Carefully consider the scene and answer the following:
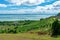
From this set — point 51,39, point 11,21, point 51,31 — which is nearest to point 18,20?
point 11,21

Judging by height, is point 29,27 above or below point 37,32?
below

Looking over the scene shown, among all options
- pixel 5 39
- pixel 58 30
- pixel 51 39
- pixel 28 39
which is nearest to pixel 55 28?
pixel 58 30

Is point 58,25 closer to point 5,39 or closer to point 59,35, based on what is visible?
point 59,35

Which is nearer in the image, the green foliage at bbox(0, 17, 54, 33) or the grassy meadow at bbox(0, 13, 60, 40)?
the grassy meadow at bbox(0, 13, 60, 40)

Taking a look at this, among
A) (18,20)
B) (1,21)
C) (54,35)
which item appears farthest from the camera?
(18,20)

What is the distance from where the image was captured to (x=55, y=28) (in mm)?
58969

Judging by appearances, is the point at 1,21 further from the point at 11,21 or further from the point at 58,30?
the point at 58,30

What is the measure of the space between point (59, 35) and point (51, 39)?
798cm

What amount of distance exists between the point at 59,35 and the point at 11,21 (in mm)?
97097

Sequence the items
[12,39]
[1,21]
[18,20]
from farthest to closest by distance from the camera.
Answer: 1. [18,20]
2. [1,21]
3. [12,39]

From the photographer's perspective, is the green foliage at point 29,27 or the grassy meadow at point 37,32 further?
the green foliage at point 29,27

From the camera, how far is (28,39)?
48.8 m

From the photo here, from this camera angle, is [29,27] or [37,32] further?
[29,27]

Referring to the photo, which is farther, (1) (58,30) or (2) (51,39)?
(1) (58,30)
